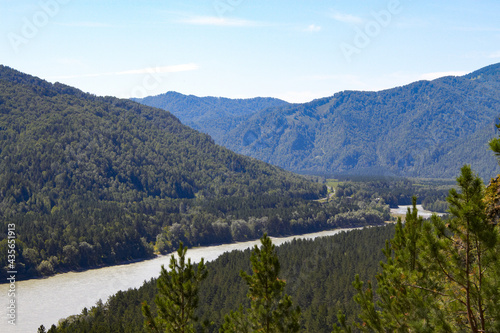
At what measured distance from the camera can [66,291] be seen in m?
109

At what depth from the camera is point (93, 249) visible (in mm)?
138125

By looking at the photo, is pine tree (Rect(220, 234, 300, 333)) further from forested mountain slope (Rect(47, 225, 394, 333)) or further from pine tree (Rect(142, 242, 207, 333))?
forested mountain slope (Rect(47, 225, 394, 333))

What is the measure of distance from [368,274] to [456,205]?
7962 centimetres

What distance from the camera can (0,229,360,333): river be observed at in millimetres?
87688

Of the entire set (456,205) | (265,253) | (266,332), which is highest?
(456,205)

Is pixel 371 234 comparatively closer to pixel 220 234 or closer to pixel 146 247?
pixel 220 234

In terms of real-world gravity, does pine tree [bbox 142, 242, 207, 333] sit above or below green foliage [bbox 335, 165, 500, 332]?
below

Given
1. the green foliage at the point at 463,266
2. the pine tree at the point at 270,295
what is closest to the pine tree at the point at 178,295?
the pine tree at the point at 270,295

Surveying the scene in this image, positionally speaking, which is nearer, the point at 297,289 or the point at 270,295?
the point at 270,295

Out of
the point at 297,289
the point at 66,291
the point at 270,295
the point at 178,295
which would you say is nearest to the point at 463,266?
the point at 270,295

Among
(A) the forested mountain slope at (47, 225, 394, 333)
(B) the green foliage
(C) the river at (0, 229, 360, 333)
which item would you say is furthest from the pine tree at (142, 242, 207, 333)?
→ (C) the river at (0, 229, 360, 333)

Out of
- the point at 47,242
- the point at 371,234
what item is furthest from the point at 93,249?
the point at 371,234

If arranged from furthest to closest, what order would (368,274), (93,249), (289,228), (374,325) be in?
(289,228), (93,249), (368,274), (374,325)

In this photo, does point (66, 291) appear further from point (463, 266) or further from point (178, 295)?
point (463, 266)
